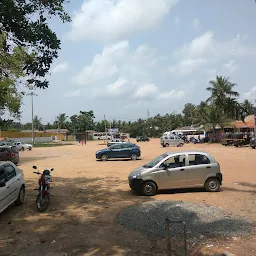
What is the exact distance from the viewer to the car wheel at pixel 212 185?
12.2 metres

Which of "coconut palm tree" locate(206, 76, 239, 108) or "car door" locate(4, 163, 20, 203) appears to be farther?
"coconut palm tree" locate(206, 76, 239, 108)

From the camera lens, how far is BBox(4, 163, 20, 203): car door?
9.56 metres

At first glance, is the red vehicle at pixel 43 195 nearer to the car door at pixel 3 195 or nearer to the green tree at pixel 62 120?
the car door at pixel 3 195

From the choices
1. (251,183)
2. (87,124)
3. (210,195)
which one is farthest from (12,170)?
(87,124)

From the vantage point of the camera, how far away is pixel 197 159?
488 inches

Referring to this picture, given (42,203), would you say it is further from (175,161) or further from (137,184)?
(175,161)

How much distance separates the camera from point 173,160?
12250 millimetres

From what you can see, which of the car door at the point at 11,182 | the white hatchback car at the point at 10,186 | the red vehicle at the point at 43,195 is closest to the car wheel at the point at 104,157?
the white hatchback car at the point at 10,186

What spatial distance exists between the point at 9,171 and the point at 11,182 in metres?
0.45

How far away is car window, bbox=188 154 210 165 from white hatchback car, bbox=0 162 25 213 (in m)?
5.82

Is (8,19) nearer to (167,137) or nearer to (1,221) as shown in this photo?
(1,221)

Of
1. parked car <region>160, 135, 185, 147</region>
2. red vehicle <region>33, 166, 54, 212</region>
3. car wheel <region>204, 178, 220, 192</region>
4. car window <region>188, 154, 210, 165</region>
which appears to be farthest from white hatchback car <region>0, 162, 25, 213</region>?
parked car <region>160, 135, 185, 147</region>

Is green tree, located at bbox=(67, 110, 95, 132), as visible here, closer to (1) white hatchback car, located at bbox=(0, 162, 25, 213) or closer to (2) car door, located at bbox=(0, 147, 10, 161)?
(2) car door, located at bbox=(0, 147, 10, 161)

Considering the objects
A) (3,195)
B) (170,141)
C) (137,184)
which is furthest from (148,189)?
(170,141)
